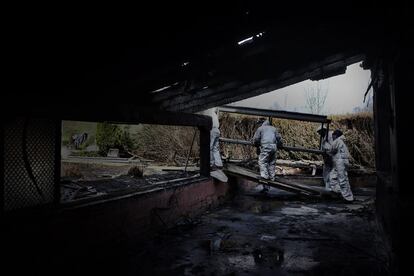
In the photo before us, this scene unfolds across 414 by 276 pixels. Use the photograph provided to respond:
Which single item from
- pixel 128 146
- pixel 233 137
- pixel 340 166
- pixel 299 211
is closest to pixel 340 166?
pixel 340 166

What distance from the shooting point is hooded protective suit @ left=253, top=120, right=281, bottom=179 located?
10820mm

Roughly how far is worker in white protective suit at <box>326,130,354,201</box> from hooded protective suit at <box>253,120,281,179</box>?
1582mm

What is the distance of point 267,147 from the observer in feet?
35.7

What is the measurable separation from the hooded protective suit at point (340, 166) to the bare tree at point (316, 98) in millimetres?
29239

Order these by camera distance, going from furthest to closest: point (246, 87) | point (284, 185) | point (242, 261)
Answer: point (284, 185) → point (246, 87) → point (242, 261)

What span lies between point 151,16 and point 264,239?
4427 mm

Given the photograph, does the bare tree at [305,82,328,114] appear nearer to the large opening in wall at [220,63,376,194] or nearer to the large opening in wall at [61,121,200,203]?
the large opening in wall at [220,63,376,194]

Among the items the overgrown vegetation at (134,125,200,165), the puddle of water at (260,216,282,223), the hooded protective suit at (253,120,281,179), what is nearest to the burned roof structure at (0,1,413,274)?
the puddle of water at (260,216,282,223)

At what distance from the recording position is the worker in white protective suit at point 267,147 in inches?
426

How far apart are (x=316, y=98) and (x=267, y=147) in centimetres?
3048

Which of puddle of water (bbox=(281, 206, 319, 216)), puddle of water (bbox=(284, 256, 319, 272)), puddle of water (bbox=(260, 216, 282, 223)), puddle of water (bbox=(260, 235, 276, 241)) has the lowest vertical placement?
puddle of water (bbox=(284, 256, 319, 272))

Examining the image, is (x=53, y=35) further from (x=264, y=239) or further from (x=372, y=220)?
(x=372, y=220)

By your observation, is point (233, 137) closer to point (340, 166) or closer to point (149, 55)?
point (340, 166)

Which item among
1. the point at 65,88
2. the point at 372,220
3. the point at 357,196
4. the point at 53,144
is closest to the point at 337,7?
the point at 65,88
